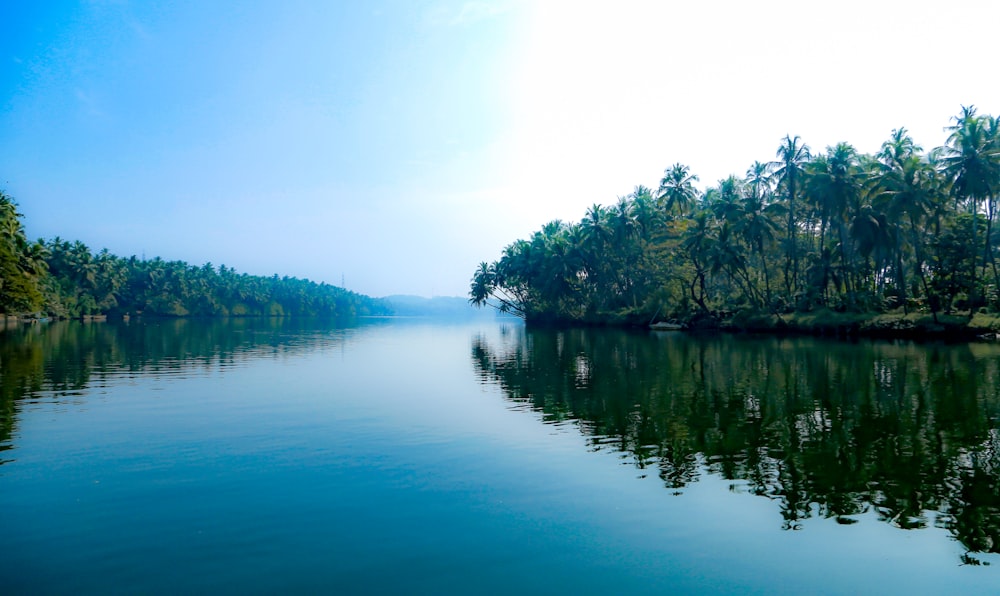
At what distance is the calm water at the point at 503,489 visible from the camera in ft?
28.8

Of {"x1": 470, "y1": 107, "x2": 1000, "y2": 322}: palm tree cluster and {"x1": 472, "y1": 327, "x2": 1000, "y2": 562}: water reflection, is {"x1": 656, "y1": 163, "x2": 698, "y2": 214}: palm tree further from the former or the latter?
{"x1": 472, "y1": 327, "x2": 1000, "y2": 562}: water reflection

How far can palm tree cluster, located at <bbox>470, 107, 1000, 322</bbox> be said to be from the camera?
192 feet

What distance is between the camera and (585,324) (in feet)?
359

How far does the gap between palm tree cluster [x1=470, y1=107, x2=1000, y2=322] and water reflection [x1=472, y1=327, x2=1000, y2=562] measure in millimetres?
24208

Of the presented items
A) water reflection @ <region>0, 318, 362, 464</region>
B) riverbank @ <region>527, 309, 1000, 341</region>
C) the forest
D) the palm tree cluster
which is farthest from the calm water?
the forest

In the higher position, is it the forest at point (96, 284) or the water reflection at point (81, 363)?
the forest at point (96, 284)

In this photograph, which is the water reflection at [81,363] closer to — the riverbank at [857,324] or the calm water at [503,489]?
the calm water at [503,489]

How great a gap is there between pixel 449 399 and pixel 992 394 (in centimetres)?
2172

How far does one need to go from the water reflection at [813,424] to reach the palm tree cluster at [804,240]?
24.2m

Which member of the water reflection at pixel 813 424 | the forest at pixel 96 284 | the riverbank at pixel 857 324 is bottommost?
the water reflection at pixel 813 424

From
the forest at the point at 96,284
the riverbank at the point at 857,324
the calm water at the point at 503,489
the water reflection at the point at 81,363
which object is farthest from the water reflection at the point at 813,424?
the forest at the point at 96,284

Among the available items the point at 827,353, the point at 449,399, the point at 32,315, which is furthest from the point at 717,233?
the point at 32,315

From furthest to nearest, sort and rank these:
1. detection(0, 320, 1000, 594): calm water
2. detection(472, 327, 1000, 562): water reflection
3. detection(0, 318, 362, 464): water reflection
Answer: detection(0, 318, 362, 464): water reflection
detection(472, 327, 1000, 562): water reflection
detection(0, 320, 1000, 594): calm water

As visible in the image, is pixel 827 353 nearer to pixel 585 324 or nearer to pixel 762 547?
pixel 762 547
